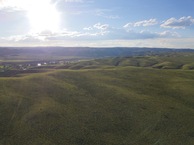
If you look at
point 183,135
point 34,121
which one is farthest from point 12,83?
point 183,135

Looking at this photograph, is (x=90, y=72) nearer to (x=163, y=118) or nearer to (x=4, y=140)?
(x=163, y=118)

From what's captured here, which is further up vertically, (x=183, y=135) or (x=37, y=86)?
(x=37, y=86)

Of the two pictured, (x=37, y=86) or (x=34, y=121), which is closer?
(x=34, y=121)

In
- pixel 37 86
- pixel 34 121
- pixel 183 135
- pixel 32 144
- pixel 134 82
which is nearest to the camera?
pixel 32 144

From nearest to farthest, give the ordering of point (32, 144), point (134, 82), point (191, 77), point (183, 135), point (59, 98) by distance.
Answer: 1. point (32, 144)
2. point (183, 135)
3. point (59, 98)
4. point (134, 82)
5. point (191, 77)
